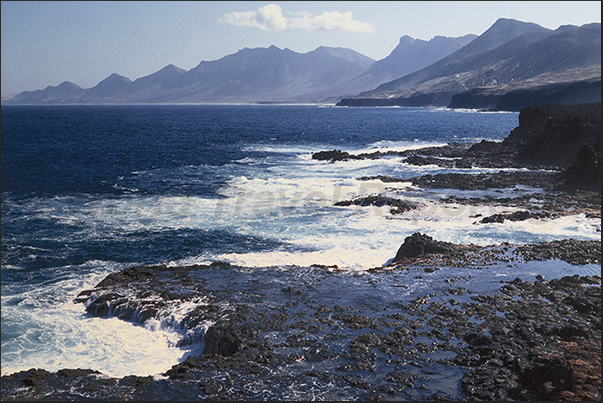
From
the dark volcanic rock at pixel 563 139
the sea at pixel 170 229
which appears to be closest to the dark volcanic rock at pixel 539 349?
the sea at pixel 170 229

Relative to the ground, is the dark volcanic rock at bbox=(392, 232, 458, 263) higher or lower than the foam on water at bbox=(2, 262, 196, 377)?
higher

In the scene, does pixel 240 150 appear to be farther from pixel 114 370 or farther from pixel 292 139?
pixel 114 370

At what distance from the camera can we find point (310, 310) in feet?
65.3

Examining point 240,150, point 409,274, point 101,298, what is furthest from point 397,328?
point 240,150

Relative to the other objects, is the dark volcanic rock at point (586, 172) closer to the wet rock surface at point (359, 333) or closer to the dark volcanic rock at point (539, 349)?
the wet rock surface at point (359, 333)

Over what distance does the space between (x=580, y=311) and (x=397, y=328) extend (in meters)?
7.87

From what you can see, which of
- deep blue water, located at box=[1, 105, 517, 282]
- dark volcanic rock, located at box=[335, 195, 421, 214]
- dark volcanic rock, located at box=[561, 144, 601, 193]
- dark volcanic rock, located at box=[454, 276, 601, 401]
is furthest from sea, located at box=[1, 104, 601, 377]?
dark volcanic rock, located at box=[561, 144, 601, 193]

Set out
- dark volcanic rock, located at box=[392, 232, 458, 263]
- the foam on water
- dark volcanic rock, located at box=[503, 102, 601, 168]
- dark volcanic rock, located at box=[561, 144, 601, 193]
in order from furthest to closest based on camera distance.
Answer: dark volcanic rock, located at box=[503, 102, 601, 168], dark volcanic rock, located at box=[561, 144, 601, 193], dark volcanic rock, located at box=[392, 232, 458, 263], the foam on water

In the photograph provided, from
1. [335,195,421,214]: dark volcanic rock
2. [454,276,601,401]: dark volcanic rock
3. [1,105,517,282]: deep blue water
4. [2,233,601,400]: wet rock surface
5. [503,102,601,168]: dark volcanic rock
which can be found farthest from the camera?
[503,102,601,168]: dark volcanic rock

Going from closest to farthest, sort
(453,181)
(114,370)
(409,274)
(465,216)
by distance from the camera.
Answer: (114,370), (409,274), (465,216), (453,181)

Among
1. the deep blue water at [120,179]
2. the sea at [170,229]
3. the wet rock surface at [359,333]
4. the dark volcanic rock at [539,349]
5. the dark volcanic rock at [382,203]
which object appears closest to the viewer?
the dark volcanic rock at [539,349]

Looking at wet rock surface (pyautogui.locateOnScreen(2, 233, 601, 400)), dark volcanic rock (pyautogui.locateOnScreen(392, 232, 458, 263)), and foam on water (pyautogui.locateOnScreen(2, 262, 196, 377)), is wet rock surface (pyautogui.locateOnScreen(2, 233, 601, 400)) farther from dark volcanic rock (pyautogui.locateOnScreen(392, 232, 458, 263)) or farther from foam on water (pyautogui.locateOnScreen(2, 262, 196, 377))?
dark volcanic rock (pyautogui.locateOnScreen(392, 232, 458, 263))

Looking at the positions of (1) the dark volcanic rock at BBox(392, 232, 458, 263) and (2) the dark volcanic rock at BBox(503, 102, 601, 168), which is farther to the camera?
(2) the dark volcanic rock at BBox(503, 102, 601, 168)

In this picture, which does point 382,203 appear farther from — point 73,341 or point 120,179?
point 120,179
